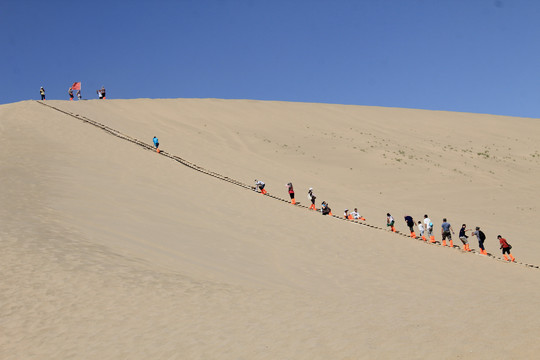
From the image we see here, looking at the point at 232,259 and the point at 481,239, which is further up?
the point at 481,239

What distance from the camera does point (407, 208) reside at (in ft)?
79.7

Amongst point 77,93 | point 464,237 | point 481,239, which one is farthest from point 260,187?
point 77,93

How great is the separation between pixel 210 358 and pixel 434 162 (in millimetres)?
30270

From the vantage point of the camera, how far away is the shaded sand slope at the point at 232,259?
6957 millimetres

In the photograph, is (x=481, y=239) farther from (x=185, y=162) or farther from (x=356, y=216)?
(x=185, y=162)

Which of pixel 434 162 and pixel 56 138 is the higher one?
pixel 434 162

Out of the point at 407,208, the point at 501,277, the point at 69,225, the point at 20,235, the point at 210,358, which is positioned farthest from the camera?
the point at 407,208

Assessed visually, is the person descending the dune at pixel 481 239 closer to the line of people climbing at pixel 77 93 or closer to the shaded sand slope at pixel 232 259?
the shaded sand slope at pixel 232 259

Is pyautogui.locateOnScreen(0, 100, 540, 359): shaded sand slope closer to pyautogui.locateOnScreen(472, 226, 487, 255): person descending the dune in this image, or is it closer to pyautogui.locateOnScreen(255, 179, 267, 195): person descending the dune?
pyautogui.locateOnScreen(472, 226, 487, 255): person descending the dune

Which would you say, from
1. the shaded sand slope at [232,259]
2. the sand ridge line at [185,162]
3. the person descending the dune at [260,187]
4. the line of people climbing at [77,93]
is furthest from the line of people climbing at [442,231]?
the line of people climbing at [77,93]

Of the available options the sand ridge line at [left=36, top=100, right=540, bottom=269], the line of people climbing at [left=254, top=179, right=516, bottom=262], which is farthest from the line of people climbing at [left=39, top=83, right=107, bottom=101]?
the line of people climbing at [left=254, top=179, right=516, bottom=262]

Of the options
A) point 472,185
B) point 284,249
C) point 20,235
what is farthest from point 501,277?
point 472,185

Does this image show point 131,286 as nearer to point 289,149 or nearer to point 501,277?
point 501,277

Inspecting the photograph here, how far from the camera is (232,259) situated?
1157cm
